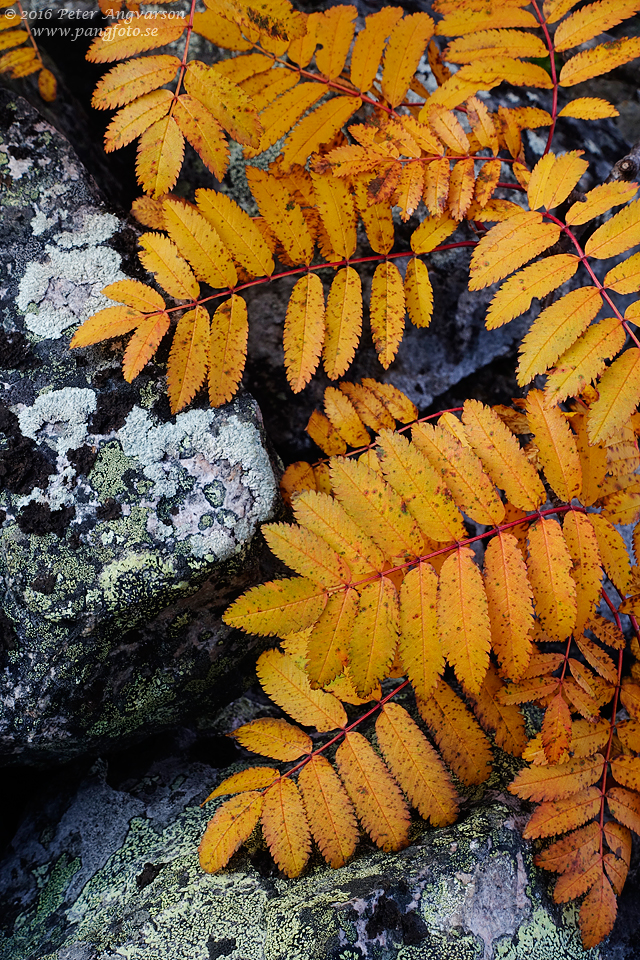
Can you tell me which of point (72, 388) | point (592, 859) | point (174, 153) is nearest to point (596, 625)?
point (592, 859)

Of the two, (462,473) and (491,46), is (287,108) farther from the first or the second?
(462,473)

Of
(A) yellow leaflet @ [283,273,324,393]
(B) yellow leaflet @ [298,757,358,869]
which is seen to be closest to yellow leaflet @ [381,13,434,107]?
(A) yellow leaflet @ [283,273,324,393]

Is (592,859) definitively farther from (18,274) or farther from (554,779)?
(18,274)

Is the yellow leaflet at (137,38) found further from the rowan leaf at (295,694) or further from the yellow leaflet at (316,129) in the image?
the rowan leaf at (295,694)

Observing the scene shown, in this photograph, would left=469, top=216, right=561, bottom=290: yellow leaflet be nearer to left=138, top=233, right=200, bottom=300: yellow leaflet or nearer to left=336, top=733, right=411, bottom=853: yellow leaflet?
left=138, top=233, right=200, bottom=300: yellow leaflet

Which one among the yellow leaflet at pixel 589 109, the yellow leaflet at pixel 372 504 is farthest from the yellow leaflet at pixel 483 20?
the yellow leaflet at pixel 372 504

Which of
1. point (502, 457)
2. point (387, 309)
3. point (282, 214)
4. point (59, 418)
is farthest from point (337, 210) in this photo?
point (59, 418)

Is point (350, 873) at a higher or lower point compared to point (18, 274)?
lower
